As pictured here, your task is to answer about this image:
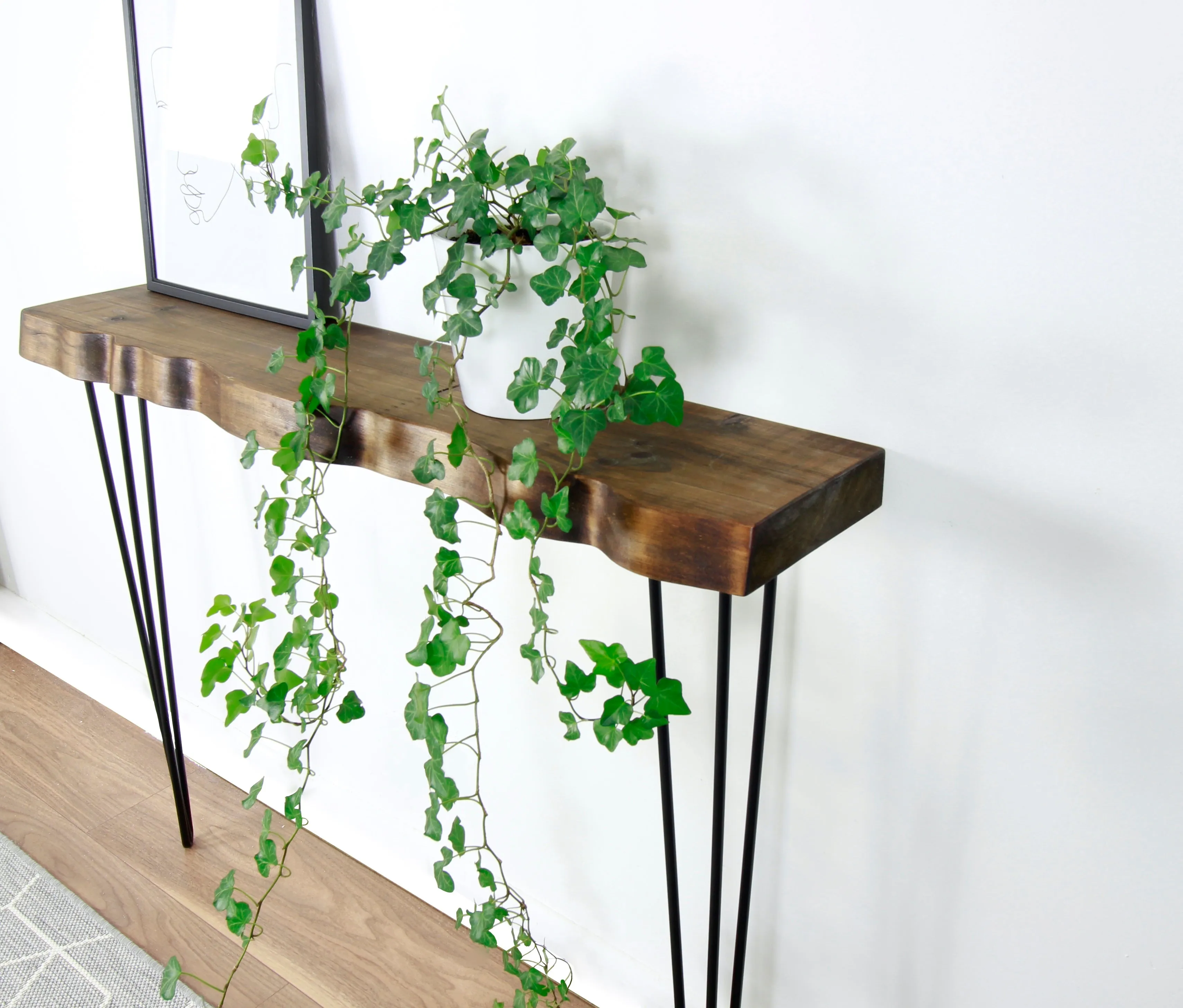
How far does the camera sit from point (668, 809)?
1047mm

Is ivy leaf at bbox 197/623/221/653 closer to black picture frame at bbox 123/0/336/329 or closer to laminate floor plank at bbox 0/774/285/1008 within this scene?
black picture frame at bbox 123/0/336/329

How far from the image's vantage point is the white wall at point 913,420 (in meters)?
0.79

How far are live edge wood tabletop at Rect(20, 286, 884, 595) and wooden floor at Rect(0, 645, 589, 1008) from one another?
83cm

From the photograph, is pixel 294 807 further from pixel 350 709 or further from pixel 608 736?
pixel 608 736

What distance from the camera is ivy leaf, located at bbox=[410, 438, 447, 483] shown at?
0.89 metres

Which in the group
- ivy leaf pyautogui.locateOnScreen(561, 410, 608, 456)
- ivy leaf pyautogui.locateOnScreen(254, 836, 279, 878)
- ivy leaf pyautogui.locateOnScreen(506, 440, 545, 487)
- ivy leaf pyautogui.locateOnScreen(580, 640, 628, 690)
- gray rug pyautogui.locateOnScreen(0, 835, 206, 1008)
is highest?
ivy leaf pyautogui.locateOnScreen(561, 410, 608, 456)

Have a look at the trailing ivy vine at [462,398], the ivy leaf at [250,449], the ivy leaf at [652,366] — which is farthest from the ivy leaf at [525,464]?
the ivy leaf at [250,449]

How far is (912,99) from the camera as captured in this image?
825 millimetres

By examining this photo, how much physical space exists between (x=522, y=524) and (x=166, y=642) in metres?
0.96

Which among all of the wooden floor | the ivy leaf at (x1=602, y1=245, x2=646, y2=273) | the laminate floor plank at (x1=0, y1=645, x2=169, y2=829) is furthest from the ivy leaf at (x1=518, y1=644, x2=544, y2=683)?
the laminate floor plank at (x1=0, y1=645, x2=169, y2=829)

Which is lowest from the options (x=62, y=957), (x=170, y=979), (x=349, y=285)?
(x=62, y=957)

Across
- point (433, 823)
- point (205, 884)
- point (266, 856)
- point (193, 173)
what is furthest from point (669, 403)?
point (205, 884)

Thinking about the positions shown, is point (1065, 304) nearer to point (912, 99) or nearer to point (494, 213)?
point (912, 99)

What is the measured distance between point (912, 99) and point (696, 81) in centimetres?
20
